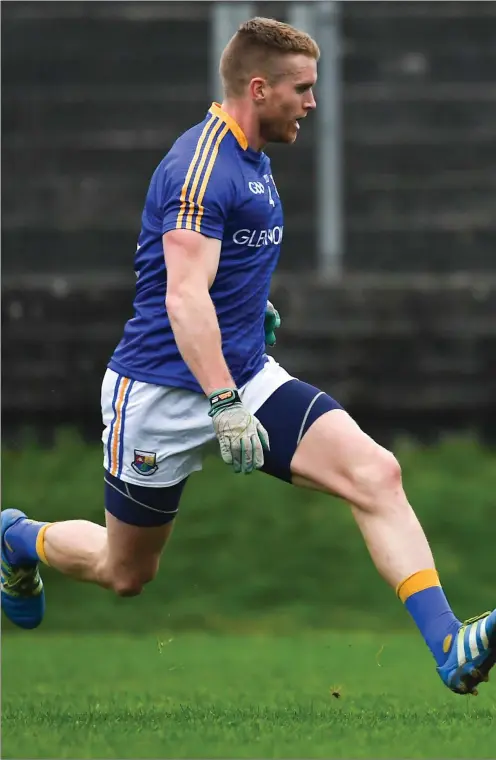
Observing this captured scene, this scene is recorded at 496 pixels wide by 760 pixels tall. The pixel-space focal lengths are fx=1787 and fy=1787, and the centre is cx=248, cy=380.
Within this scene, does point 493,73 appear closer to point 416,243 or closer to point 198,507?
point 416,243

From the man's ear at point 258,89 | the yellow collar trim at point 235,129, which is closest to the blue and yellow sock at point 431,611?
the yellow collar trim at point 235,129

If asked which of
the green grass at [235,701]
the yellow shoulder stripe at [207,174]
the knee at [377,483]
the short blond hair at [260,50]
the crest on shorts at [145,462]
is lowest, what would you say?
the green grass at [235,701]

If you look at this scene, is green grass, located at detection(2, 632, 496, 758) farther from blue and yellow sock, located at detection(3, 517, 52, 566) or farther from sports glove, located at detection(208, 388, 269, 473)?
sports glove, located at detection(208, 388, 269, 473)

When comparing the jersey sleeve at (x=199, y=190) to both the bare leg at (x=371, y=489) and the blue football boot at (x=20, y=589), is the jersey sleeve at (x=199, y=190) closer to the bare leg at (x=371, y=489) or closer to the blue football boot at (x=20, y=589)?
the bare leg at (x=371, y=489)

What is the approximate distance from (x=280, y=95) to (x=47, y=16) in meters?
7.36

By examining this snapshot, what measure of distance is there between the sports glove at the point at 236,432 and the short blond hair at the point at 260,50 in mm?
1213

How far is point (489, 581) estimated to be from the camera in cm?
1155

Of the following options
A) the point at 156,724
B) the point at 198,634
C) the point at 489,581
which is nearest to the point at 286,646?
the point at 198,634

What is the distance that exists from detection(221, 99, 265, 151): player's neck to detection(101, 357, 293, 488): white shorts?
2.71 ft

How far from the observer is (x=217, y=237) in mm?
6203

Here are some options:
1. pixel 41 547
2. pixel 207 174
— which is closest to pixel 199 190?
pixel 207 174

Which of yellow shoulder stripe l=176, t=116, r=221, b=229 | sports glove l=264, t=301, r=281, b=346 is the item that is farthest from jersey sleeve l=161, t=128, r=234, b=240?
sports glove l=264, t=301, r=281, b=346

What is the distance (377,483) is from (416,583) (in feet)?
1.20

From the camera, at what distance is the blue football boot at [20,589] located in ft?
25.3
